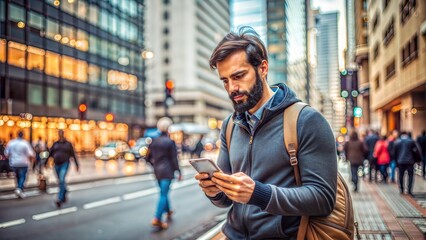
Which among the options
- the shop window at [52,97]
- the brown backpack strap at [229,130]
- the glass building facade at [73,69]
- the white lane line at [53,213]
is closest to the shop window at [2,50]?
the glass building facade at [73,69]

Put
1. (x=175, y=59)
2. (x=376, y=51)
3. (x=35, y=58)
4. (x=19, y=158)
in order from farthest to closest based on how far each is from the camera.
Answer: (x=175, y=59) < (x=35, y=58) < (x=376, y=51) < (x=19, y=158)

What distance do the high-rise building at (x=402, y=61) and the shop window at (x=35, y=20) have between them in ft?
85.3

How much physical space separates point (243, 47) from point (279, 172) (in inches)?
25.3

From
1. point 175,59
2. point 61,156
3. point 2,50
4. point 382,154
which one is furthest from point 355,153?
point 175,59

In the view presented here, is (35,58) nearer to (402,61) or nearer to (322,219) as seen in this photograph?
(402,61)

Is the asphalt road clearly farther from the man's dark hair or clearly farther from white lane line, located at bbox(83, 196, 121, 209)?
the man's dark hair

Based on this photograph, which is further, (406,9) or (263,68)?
(406,9)

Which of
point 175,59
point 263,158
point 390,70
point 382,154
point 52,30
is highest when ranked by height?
point 175,59

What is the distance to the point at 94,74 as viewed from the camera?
159 ft

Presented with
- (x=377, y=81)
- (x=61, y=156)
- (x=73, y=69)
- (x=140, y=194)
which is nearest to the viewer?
(x=61, y=156)

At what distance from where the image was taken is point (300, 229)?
6.74 feet

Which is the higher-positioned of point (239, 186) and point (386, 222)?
point (239, 186)

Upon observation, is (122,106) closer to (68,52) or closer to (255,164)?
(68,52)

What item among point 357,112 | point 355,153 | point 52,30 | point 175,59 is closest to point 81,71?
point 52,30
